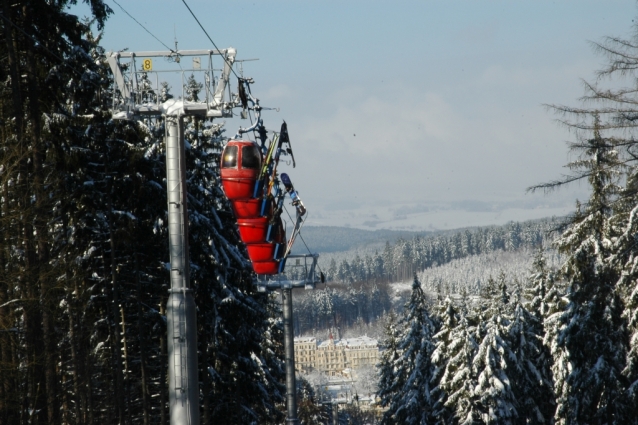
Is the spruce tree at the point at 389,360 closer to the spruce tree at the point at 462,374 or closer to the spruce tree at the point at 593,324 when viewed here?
the spruce tree at the point at 462,374

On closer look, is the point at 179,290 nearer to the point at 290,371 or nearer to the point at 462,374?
the point at 290,371

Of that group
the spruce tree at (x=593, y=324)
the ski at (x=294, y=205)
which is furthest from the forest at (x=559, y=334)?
the ski at (x=294, y=205)

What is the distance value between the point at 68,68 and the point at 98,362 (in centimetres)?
963

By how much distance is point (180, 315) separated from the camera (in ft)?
32.6

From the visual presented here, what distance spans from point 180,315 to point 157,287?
667 inches

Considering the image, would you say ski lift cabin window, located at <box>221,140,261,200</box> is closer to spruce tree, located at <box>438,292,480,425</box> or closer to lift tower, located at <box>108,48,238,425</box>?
lift tower, located at <box>108,48,238,425</box>

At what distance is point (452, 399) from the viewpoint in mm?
36938

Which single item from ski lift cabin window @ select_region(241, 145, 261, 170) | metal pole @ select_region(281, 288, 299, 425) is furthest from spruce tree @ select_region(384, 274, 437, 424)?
ski lift cabin window @ select_region(241, 145, 261, 170)

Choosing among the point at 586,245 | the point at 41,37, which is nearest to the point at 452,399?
the point at 586,245

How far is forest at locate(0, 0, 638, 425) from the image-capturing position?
15320 millimetres

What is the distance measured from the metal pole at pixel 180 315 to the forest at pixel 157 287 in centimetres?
293

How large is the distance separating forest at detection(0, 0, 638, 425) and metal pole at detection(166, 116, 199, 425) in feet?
9.62

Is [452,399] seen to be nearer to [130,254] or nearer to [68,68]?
[130,254]

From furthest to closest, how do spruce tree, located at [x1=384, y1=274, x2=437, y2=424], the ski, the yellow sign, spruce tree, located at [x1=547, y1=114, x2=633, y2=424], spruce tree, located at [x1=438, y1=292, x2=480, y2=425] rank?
spruce tree, located at [x1=384, y1=274, x2=437, y2=424]
spruce tree, located at [x1=438, y1=292, x2=480, y2=425]
spruce tree, located at [x1=547, y1=114, x2=633, y2=424]
the ski
the yellow sign
